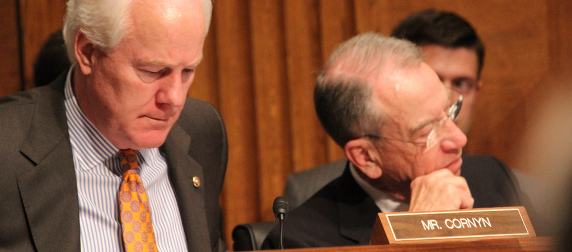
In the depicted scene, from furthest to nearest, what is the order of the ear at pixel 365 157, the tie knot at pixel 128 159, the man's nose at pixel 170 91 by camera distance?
the ear at pixel 365 157 → the tie knot at pixel 128 159 → the man's nose at pixel 170 91

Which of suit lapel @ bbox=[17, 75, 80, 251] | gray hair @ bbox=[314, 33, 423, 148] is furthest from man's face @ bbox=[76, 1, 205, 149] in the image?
gray hair @ bbox=[314, 33, 423, 148]

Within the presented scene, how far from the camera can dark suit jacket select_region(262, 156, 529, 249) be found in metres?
1.96

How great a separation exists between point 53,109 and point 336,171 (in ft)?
5.54

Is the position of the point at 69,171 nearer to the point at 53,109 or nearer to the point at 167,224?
the point at 53,109

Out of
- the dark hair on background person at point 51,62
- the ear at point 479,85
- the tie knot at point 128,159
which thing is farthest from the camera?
the ear at point 479,85

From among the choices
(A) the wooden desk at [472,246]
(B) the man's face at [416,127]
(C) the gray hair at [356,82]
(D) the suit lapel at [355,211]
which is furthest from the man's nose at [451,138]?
(A) the wooden desk at [472,246]

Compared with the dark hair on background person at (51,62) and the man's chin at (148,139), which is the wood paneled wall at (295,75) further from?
the man's chin at (148,139)

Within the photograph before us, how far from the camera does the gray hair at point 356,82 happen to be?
206cm

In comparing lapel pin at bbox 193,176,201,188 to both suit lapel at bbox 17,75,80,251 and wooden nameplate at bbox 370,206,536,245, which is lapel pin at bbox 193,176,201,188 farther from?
wooden nameplate at bbox 370,206,536,245

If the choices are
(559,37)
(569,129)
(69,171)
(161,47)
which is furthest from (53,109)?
(559,37)

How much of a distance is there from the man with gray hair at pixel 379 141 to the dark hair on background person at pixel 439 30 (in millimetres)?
858

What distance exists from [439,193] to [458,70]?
125 cm

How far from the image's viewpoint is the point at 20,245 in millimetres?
1386

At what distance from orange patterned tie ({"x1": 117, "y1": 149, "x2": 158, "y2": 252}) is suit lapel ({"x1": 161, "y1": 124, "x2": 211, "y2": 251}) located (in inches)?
5.5
